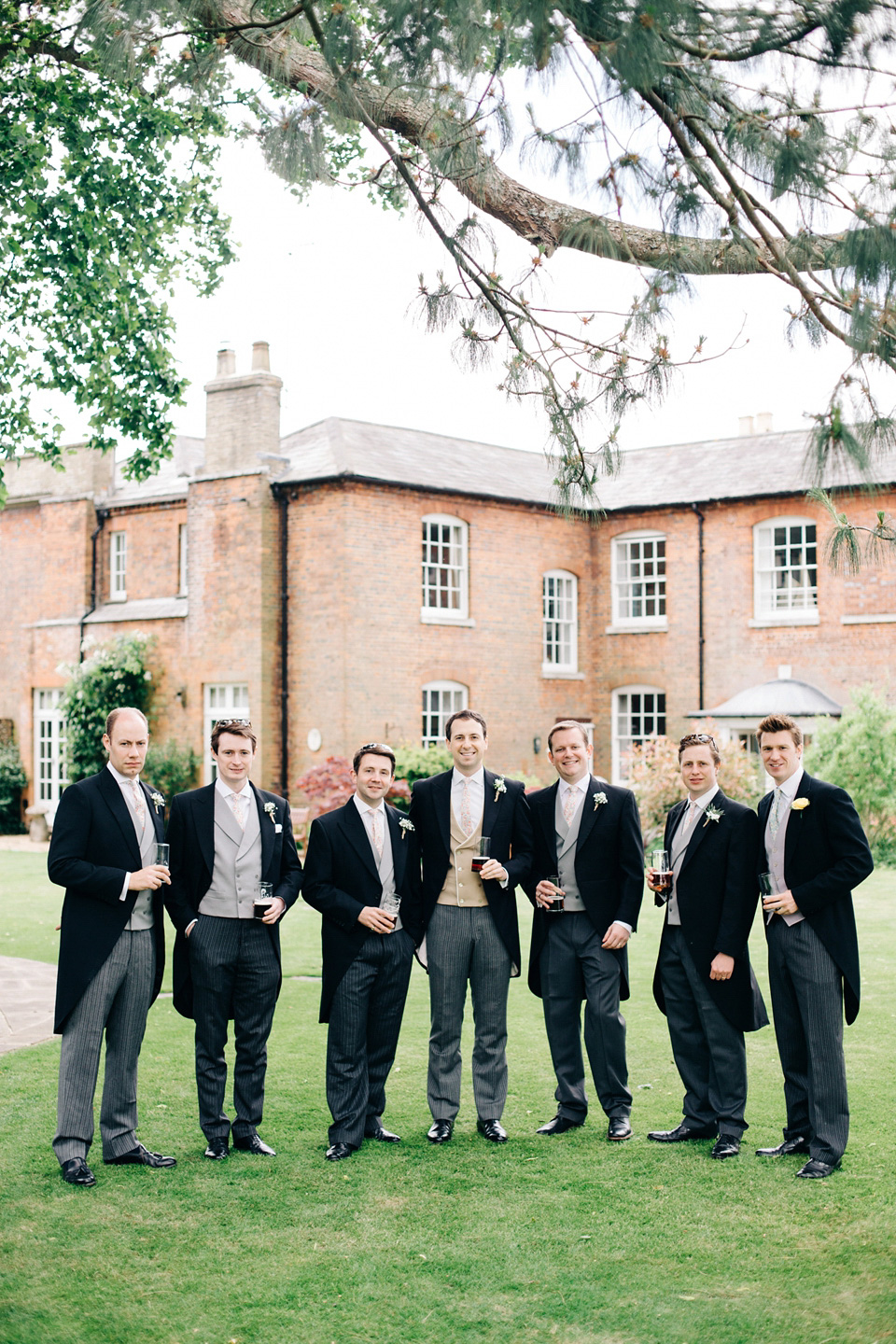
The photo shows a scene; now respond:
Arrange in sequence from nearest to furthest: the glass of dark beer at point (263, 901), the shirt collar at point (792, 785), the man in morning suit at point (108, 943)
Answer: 1. the man in morning suit at point (108, 943)
2. the glass of dark beer at point (263, 901)
3. the shirt collar at point (792, 785)

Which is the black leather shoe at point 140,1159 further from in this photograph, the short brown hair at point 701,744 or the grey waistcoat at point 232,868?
the short brown hair at point 701,744

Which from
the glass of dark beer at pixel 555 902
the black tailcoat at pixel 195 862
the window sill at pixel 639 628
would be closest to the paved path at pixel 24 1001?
the black tailcoat at pixel 195 862

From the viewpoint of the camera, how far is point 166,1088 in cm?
719

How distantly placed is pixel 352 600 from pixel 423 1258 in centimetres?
1671

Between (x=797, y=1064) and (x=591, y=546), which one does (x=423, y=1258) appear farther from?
(x=591, y=546)

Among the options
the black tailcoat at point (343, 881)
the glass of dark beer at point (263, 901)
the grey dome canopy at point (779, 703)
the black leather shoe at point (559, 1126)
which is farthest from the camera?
the grey dome canopy at point (779, 703)

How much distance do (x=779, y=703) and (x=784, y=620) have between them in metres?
1.90

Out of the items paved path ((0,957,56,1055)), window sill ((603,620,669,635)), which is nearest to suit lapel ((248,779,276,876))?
paved path ((0,957,56,1055))

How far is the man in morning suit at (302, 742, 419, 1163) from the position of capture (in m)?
5.98

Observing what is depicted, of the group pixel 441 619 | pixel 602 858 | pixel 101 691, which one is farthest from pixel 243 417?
pixel 602 858

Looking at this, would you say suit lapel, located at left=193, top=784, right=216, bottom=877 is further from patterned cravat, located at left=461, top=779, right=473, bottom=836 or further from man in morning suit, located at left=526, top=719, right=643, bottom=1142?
man in morning suit, located at left=526, top=719, right=643, bottom=1142

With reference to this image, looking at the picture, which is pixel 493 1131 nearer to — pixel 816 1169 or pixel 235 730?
pixel 816 1169

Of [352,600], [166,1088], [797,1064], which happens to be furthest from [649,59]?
[352,600]

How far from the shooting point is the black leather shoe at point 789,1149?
5.86m
